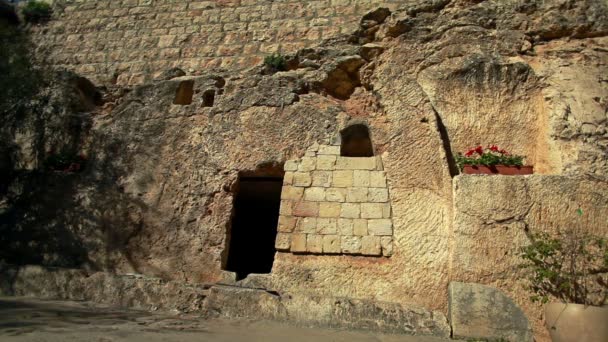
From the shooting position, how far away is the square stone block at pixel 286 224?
15.8 feet

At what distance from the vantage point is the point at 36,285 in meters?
4.39

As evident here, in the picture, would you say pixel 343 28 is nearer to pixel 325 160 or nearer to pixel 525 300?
pixel 325 160

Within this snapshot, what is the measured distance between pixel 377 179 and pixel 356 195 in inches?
11.5

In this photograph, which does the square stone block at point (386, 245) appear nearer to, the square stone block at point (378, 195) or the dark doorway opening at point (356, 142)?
the square stone block at point (378, 195)

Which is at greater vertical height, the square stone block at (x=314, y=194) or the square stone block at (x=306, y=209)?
the square stone block at (x=314, y=194)

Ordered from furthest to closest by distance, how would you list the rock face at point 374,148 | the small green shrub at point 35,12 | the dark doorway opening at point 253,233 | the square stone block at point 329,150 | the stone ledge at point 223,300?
the small green shrub at point 35,12 → the dark doorway opening at point 253,233 → the square stone block at point 329,150 → the rock face at point 374,148 → the stone ledge at point 223,300

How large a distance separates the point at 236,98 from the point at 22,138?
10.2 ft

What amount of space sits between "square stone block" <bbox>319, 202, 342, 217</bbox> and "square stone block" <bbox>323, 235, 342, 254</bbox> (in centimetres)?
26

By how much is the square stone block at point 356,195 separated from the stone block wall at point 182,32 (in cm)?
495

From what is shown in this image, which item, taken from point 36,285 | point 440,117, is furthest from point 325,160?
point 36,285

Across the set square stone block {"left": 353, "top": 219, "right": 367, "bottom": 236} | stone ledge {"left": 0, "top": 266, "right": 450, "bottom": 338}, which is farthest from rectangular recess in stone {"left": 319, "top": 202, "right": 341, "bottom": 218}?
stone ledge {"left": 0, "top": 266, "right": 450, "bottom": 338}

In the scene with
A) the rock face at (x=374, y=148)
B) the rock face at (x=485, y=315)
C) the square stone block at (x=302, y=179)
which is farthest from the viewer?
the square stone block at (x=302, y=179)

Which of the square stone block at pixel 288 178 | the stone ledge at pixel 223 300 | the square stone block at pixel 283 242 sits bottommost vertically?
the stone ledge at pixel 223 300

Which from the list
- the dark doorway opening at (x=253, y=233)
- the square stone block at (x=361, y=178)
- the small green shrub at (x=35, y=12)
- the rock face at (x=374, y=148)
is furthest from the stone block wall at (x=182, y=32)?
the square stone block at (x=361, y=178)
